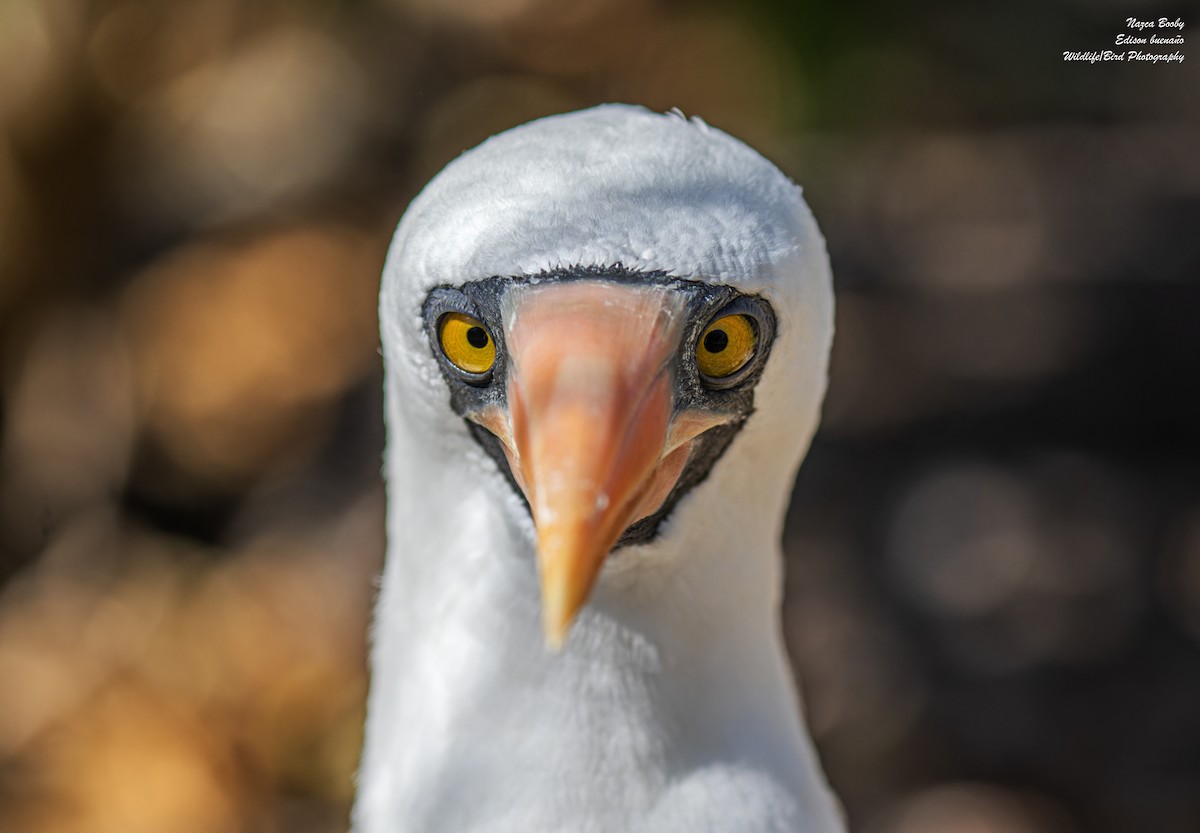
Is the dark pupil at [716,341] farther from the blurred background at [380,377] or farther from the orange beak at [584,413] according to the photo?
the blurred background at [380,377]

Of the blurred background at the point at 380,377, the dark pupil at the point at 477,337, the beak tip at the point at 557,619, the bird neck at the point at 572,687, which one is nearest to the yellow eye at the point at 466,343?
the dark pupil at the point at 477,337

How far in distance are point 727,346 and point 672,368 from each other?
0.32 ft

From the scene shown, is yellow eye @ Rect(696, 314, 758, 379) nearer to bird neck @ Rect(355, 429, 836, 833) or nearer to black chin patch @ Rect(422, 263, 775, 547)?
black chin patch @ Rect(422, 263, 775, 547)

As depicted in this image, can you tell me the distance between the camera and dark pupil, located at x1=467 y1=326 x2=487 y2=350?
→ 6.03ft

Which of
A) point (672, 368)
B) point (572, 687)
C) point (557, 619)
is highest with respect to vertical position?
point (672, 368)

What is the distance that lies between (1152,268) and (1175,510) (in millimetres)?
1049

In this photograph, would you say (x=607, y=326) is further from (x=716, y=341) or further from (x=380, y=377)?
(x=380, y=377)

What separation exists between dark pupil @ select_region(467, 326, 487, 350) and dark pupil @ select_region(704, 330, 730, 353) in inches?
12.2

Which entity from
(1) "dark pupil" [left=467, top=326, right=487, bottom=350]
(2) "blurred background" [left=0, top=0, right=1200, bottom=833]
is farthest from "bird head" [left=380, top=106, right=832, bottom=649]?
(2) "blurred background" [left=0, top=0, right=1200, bottom=833]

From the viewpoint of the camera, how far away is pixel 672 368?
1.80 metres

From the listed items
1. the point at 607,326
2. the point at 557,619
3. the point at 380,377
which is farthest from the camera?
the point at 380,377

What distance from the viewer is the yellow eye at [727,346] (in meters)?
1.83

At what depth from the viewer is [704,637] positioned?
2.04m

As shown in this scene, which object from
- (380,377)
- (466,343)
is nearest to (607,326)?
(466,343)
